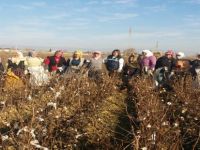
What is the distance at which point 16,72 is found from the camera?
10836mm

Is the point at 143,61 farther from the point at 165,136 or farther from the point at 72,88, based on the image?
the point at 165,136

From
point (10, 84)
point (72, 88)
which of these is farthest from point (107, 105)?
point (10, 84)

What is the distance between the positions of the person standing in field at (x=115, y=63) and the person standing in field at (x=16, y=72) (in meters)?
2.85

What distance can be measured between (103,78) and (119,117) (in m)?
2.88

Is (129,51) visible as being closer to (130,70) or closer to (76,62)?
(130,70)

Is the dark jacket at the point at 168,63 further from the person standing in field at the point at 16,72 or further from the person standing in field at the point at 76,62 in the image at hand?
the person standing in field at the point at 16,72

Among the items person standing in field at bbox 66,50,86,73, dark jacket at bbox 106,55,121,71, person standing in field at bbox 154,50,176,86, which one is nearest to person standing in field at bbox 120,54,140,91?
dark jacket at bbox 106,55,121,71

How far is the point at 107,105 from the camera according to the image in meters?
9.56

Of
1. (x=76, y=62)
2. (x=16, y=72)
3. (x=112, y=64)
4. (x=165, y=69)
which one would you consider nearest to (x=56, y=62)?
(x=76, y=62)

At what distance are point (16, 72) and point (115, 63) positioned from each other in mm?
3431

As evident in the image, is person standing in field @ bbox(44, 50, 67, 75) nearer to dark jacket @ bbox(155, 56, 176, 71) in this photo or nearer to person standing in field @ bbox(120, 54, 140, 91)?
person standing in field @ bbox(120, 54, 140, 91)

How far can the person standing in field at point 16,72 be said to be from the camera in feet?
33.6

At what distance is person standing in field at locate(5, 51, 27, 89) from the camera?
10.2 meters

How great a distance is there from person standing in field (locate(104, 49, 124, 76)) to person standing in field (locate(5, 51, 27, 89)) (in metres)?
2.85
